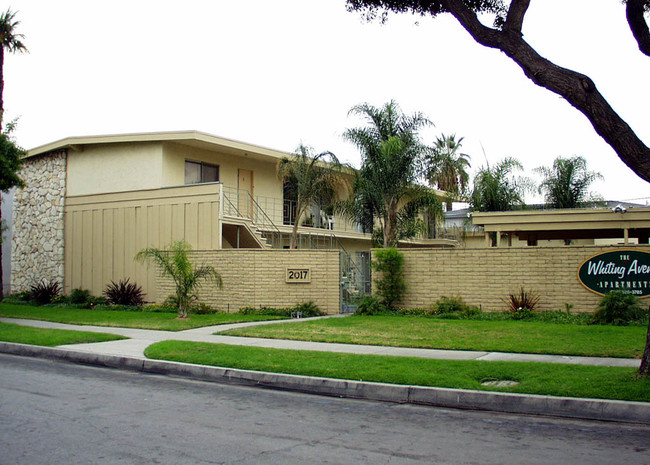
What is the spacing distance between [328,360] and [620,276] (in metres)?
9.36

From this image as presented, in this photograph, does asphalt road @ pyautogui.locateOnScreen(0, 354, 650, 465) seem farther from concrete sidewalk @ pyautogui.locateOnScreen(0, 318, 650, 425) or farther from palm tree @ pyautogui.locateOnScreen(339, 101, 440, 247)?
palm tree @ pyautogui.locateOnScreen(339, 101, 440, 247)

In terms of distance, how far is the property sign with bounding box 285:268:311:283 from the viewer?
20.1m

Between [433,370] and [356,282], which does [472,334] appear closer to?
[433,370]

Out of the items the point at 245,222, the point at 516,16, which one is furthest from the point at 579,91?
the point at 245,222

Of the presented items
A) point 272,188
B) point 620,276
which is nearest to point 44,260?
point 272,188

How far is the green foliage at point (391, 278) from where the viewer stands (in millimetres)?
19016

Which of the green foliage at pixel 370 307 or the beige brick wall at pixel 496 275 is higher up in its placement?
the beige brick wall at pixel 496 275

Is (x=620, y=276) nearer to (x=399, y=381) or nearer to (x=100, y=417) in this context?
(x=399, y=381)

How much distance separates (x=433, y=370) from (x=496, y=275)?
8.90m

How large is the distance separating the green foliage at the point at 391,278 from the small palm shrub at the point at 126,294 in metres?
10.1

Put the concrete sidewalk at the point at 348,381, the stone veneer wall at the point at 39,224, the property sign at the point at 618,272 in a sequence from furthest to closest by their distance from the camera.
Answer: the stone veneer wall at the point at 39,224 < the property sign at the point at 618,272 < the concrete sidewalk at the point at 348,381

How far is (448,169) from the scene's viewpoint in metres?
30.6

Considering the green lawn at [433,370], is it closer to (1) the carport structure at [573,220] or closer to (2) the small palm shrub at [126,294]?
(2) the small palm shrub at [126,294]

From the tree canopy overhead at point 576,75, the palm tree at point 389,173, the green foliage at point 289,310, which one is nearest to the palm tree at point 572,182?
the palm tree at point 389,173
